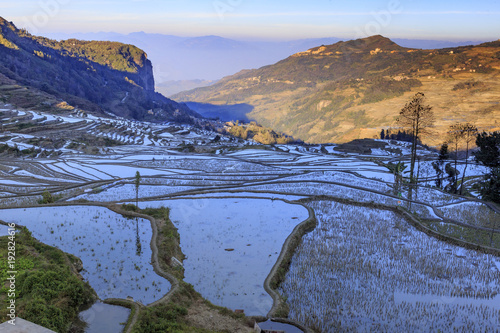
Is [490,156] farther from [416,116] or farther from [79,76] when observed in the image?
[79,76]

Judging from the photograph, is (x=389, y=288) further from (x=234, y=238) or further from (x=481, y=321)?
(x=234, y=238)

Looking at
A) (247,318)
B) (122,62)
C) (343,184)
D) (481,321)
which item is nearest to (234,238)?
(247,318)

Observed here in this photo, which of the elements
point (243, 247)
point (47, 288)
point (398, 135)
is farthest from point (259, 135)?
point (47, 288)

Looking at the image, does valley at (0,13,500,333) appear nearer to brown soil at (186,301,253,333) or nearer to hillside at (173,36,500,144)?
brown soil at (186,301,253,333)

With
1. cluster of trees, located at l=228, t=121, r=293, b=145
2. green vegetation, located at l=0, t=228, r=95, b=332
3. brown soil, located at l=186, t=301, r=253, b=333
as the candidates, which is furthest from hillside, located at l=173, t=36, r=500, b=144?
green vegetation, located at l=0, t=228, r=95, b=332

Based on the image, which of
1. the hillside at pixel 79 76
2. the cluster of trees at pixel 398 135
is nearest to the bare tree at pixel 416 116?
A: the cluster of trees at pixel 398 135

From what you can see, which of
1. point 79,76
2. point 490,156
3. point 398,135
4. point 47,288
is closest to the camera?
point 47,288

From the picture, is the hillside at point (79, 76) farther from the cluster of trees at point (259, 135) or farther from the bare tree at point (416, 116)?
the bare tree at point (416, 116)
